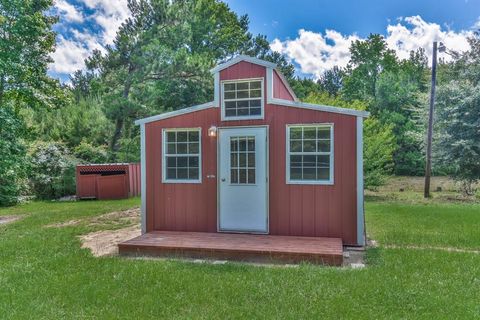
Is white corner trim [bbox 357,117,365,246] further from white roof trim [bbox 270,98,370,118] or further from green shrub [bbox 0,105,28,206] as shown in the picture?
green shrub [bbox 0,105,28,206]

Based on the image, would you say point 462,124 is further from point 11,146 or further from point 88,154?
point 88,154

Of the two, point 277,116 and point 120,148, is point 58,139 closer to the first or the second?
point 120,148

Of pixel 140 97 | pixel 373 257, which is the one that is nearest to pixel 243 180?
pixel 373 257

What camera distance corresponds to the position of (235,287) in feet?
11.9

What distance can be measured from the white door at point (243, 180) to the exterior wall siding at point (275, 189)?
116mm

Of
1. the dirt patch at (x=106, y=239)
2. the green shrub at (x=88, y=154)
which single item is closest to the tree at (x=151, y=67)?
the green shrub at (x=88, y=154)

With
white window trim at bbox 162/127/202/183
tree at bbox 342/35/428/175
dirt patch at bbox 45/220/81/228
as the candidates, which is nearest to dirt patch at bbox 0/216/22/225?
dirt patch at bbox 45/220/81/228

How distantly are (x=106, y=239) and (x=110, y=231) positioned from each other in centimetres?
74

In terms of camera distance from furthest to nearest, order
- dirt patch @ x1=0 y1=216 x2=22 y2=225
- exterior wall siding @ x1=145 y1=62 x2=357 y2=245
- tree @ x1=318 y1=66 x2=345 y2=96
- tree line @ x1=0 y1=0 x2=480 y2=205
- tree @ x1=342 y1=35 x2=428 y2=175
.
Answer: tree @ x1=318 y1=66 x2=345 y2=96
tree @ x1=342 y1=35 x2=428 y2=175
tree line @ x1=0 y1=0 x2=480 y2=205
dirt patch @ x1=0 y1=216 x2=22 y2=225
exterior wall siding @ x1=145 y1=62 x2=357 y2=245

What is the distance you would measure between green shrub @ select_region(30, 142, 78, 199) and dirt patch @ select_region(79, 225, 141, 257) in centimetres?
751

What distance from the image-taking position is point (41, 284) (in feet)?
12.4

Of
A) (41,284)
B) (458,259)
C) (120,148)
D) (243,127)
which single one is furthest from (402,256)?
(120,148)

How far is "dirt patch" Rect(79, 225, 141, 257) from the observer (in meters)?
5.36

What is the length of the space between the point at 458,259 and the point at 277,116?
3.17 metres
